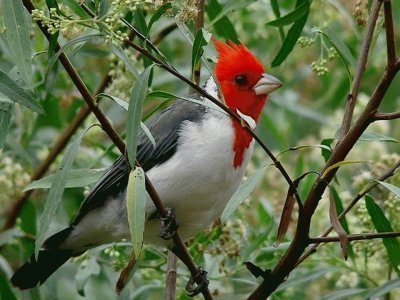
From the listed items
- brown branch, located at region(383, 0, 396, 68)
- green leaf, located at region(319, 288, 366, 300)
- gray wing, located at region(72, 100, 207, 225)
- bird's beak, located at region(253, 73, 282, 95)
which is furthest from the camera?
bird's beak, located at region(253, 73, 282, 95)

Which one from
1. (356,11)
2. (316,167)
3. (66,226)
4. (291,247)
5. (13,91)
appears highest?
(356,11)

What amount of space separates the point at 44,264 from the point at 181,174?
75 cm

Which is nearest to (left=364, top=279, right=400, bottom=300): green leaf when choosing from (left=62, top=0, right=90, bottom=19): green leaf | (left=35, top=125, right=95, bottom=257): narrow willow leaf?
(left=35, top=125, right=95, bottom=257): narrow willow leaf

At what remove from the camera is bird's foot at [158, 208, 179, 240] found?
3.60 m

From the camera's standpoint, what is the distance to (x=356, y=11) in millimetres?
3057

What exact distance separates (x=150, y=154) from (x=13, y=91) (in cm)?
110

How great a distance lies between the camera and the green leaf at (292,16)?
3426 mm

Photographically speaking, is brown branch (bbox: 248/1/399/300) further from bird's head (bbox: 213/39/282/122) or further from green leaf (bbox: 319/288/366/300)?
bird's head (bbox: 213/39/282/122)

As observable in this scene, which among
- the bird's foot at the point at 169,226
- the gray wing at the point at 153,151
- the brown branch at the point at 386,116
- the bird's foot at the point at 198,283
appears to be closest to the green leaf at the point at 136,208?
the brown branch at the point at 386,116

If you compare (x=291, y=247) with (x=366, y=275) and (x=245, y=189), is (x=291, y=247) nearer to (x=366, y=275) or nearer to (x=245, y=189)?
(x=245, y=189)

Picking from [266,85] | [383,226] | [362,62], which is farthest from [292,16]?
[383,226]

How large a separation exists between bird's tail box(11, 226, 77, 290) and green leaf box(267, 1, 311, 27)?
1297 mm

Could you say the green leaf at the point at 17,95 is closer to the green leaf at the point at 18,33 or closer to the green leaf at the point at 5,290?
the green leaf at the point at 18,33

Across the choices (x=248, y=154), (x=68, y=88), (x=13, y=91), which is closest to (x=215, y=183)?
(x=248, y=154)
